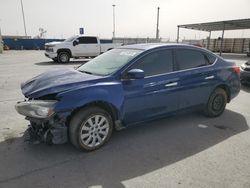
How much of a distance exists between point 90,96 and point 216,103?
3.18 metres

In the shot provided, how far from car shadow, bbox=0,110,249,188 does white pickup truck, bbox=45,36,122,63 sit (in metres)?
13.2

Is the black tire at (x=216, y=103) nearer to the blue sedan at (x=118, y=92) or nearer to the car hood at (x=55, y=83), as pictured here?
the blue sedan at (x=118, y=92)

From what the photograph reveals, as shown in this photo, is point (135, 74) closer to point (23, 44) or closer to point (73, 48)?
point (73, 48)

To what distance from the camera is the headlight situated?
3.16 meters

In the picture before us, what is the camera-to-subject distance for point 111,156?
11.4 feet

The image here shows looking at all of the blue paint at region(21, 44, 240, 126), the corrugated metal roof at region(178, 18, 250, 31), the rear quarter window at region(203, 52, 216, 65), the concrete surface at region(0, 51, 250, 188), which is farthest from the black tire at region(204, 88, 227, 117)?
the corrugated metal roof at region(178, 18, 250, 31)

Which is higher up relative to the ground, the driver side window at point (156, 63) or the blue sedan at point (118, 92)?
the driver side window at point (156, 63)

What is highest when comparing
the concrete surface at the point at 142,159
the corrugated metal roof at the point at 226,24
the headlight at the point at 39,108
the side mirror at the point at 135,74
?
the corrugated metal roof at the point at 226,24

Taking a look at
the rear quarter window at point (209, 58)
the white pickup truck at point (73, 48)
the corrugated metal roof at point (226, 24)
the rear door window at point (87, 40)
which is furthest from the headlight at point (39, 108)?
the corrugated metal roof at point (226, 24)

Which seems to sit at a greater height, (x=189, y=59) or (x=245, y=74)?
(x=189, y=59)

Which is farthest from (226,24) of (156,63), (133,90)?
(133,90)

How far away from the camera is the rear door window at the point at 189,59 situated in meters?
4.46

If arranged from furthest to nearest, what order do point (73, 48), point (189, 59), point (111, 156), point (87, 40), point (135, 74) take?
1. point (87, 40)
2. point (73, 48)
3. point (189, 59)
4. point (135, 74)
5. point (111, 156)

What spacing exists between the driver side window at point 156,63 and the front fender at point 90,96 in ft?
1.90
